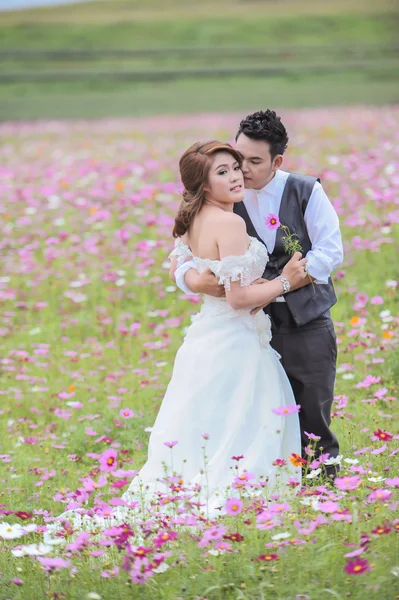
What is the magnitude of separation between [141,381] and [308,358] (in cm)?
219

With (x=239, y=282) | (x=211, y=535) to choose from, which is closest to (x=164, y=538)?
(x=211, y=535)

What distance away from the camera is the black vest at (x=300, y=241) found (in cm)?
410

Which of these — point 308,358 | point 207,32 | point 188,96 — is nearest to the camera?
point 308,358

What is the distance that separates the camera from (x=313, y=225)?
4.10 meters

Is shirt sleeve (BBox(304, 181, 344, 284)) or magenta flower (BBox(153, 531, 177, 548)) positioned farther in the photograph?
shirt sleeve (BBox(304, 181, 344, 284))

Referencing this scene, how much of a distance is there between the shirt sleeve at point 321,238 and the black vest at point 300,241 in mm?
33

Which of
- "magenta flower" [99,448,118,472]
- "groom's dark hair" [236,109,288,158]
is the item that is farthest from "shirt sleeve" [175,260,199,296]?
"magenta flower" [99,448,118,472]

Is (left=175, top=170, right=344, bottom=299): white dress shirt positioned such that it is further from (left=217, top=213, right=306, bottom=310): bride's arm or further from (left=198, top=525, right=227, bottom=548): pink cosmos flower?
(left=198, top=525, right=227, bottom=548): pink cosmos flower

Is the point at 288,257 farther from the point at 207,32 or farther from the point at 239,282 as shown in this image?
the point at 207,32

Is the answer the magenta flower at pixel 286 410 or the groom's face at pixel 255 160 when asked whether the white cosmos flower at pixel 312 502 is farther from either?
the groom's face at pixel 255 160

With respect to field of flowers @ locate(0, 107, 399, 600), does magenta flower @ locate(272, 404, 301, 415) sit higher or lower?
higher

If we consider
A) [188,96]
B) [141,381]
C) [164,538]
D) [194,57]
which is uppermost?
[164,538]

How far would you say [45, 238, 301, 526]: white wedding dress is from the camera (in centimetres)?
401

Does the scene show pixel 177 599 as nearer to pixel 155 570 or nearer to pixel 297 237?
pixel 155 570
